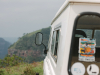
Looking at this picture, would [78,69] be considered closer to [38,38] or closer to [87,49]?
[87,49]

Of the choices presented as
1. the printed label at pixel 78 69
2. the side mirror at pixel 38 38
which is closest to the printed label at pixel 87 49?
the printed label at pixel 78 69

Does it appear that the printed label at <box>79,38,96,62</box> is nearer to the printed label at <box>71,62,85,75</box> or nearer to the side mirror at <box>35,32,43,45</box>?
the printed label at <box>71,62,85,75</box>

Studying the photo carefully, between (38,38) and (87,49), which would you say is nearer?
(87,49)

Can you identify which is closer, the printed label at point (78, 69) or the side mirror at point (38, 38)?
the printed label at point (78, 69)

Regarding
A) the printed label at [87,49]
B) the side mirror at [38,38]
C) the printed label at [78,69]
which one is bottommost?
the printed label at [78,69]

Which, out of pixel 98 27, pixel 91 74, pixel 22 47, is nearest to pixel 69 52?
pixel 91 74

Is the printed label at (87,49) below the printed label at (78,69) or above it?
above

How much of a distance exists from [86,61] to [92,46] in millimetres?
157

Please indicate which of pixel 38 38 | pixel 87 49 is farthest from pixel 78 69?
pixel 38 38

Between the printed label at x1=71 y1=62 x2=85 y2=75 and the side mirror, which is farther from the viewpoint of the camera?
the side mirror

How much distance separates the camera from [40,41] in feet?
11.0

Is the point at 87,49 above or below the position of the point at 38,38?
below

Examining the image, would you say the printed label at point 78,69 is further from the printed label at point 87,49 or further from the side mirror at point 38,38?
the side mirror at point 38,38

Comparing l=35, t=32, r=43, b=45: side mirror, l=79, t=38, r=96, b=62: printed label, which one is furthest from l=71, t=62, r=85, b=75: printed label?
l=35, t=32, r=43, b=45: side mirror
